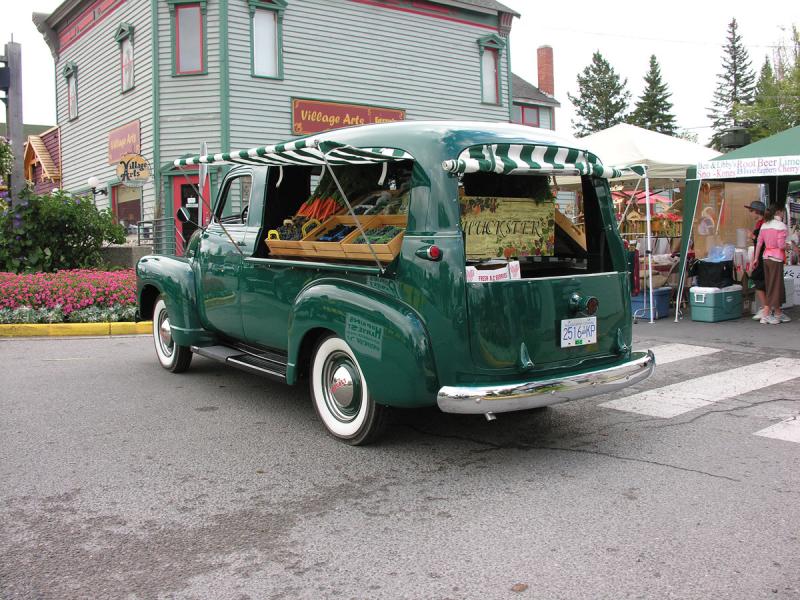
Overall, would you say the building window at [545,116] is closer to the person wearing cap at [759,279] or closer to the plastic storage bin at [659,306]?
the plastic storage bin at [659,306]

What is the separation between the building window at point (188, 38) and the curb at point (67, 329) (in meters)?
9.55

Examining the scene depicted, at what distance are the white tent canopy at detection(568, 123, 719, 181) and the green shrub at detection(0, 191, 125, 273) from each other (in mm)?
8827

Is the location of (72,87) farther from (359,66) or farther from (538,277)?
(538,277)

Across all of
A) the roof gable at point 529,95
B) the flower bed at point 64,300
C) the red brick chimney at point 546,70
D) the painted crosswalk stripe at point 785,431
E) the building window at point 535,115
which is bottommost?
the painted crosswalk stripe at point 785,431

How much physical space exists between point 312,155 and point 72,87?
21.3m

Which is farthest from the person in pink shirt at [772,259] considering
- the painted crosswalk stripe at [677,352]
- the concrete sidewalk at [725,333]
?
the painted crosswalk stripe at [677,352]

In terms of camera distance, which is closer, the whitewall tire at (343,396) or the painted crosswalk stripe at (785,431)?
the whitewall tire at (343,396)

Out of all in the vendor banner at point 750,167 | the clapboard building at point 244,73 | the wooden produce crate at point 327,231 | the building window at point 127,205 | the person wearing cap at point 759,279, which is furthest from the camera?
the building window at point 127,205

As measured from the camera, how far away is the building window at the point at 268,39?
1855 centimetres

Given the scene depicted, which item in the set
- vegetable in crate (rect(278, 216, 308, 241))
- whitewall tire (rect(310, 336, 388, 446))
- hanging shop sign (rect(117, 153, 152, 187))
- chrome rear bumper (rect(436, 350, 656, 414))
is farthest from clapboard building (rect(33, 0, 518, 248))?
chrome rear bumper (rect(436, 350, 656, 414))

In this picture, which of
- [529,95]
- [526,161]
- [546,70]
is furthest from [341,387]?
[546,70]

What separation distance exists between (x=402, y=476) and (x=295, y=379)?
128 cm

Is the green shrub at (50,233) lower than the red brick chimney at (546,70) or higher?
lower

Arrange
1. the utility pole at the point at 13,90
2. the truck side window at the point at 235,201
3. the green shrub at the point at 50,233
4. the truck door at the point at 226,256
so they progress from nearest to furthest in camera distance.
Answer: the truck door at the point at 226,256 → the truck side window at the point at 235,201 → the green shrub at the point at 50,233 → the utility pole at the point at 13,90
